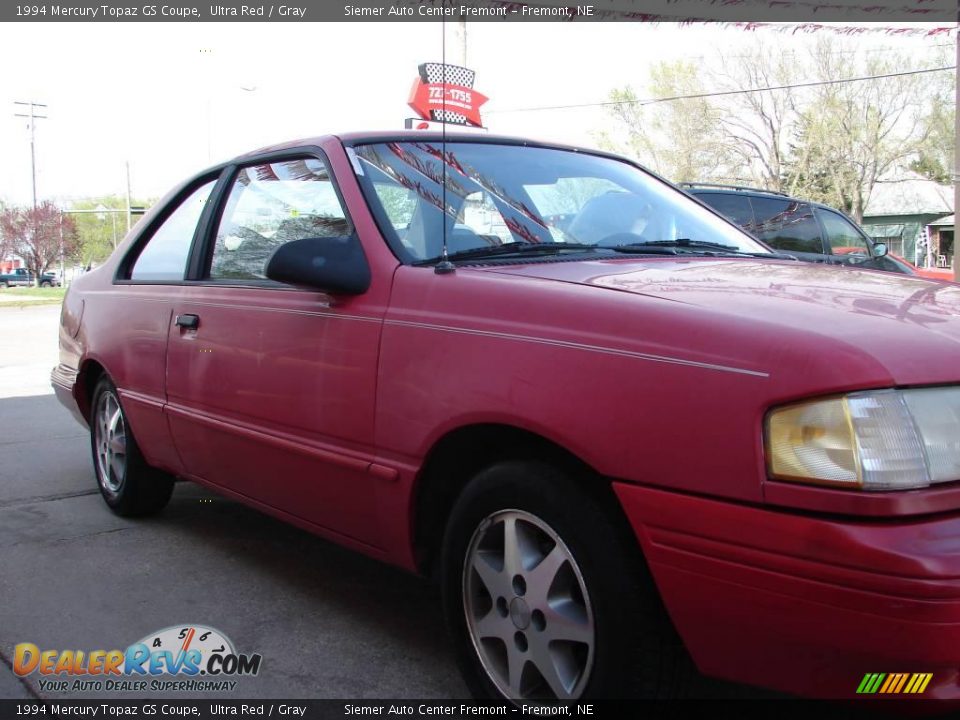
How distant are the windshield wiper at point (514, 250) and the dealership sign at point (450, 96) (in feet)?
32.0

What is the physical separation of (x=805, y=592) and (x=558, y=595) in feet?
2.04

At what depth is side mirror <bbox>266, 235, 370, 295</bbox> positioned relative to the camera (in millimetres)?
2668

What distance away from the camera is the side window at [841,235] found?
936 cm

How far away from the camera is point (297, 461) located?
2.93 metres

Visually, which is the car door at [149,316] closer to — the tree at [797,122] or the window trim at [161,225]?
the window trim at [161,225]

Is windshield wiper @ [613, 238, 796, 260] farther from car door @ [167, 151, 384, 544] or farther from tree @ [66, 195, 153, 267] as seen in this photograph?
tree @ [66, 195, 153, 267]

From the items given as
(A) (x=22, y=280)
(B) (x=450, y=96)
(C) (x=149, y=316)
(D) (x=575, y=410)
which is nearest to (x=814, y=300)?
(D) (x=575, y=410)

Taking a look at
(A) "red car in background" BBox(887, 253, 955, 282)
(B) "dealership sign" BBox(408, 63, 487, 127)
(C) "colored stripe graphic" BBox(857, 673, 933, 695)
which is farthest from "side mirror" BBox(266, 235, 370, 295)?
(B) "dealership sign" BBox(408, 63, 487, 127)

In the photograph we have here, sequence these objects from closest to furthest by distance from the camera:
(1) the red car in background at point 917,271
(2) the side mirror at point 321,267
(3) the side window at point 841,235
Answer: (2) the side mirror at point 321,267
(3) the side window at point 841,235
(1) the red car in background at point 917,271

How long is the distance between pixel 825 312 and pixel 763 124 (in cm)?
3094

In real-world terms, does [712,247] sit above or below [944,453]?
above

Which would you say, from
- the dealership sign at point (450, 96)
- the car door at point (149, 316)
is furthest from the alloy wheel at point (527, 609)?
the dealership sign at point (450, 96)
